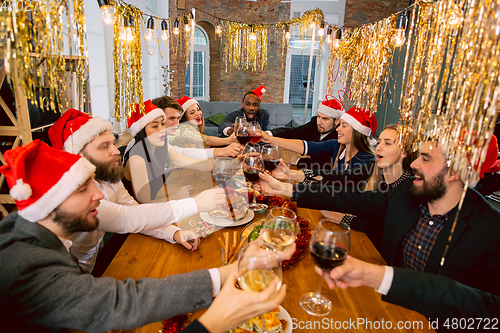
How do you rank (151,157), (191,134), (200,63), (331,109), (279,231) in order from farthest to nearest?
1. (200,63)
2. (191,134)
3. (331,109)
4. (151,157)
5. (279,231)

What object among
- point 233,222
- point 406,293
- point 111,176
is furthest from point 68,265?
point 406,293

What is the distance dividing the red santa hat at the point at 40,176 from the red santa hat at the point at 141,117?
1.35 meters

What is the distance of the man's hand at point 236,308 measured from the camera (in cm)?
67

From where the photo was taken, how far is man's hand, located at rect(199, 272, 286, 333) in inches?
26.4

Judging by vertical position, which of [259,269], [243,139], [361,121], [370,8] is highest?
[370,8]

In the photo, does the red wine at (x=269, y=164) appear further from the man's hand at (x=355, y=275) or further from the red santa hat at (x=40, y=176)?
the red santa hat at (x=40, y=176)

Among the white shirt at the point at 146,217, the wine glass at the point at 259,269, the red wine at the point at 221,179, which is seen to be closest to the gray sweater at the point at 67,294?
the wine glass at the point at 259,269

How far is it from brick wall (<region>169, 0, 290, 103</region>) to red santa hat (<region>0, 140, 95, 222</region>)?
6.56 m

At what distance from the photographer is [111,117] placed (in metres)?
4.18

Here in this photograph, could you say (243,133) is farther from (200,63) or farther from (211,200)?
(200,63)

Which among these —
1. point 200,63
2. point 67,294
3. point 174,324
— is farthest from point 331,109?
point 200,63

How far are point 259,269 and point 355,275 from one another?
1.16 feet

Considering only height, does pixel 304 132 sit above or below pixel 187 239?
above

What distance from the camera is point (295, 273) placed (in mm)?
1073
